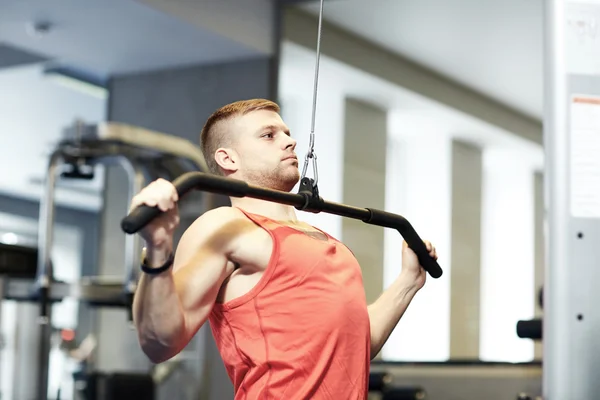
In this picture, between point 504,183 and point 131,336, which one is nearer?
point 504,183

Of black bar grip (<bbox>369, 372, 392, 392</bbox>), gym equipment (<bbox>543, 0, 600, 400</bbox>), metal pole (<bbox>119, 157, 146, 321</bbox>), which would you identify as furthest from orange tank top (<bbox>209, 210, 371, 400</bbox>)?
metal pole (<bbox>119, 157, 146, 321</bbox>)

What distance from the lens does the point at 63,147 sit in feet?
16.3

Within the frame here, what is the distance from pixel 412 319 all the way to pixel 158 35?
6.87 feet

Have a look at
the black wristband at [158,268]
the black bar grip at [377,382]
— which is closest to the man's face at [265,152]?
the black wristband at [158,268]

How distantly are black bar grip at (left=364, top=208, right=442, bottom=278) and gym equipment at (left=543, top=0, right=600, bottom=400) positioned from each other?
291 mm

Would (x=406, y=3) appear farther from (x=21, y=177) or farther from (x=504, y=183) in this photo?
(x=21, y=177)

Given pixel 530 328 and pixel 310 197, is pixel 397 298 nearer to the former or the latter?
pixel 310 197

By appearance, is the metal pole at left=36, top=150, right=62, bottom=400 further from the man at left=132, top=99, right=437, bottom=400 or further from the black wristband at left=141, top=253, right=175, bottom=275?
the black wristband at left=141, top=253, right=175, bottom=275

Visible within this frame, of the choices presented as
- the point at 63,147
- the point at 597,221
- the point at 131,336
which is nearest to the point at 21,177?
the point at 131,336

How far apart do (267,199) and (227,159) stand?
325mm

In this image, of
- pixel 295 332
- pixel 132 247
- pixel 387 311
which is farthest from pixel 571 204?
pixel 132 247

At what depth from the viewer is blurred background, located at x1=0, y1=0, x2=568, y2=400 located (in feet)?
16.3

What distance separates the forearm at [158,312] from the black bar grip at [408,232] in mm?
476

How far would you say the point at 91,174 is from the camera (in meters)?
5.06
